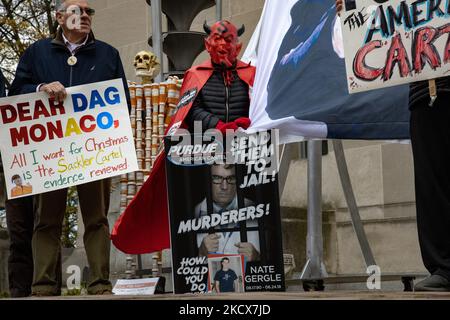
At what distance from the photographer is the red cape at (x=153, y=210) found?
23.1 feet

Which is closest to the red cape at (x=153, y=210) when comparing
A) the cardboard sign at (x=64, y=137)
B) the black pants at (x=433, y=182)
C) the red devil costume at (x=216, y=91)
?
the red devil costume at (x=216, y=91)

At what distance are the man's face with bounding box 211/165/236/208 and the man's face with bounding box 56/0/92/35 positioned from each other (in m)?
1.30

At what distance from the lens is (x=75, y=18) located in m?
6.73

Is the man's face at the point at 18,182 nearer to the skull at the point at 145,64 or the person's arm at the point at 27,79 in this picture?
the person's arm at the point at 27,79

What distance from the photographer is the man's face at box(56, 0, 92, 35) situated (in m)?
6.72

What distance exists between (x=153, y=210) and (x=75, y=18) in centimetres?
153

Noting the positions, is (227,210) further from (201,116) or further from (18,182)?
(18,182)

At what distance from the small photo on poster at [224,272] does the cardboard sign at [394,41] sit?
1432 mm

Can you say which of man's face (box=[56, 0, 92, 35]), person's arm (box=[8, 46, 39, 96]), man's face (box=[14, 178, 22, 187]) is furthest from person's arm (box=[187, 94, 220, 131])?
man's face (box=[14, 178, 22, 187])

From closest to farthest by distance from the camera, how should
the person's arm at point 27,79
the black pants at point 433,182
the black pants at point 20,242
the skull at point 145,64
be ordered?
the black pants at point 433,182
the person's arm at point 27,79
the black pants at point 20,242
the skull at point 145,64

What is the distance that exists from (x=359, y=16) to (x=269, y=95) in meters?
1.50

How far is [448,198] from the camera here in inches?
189
